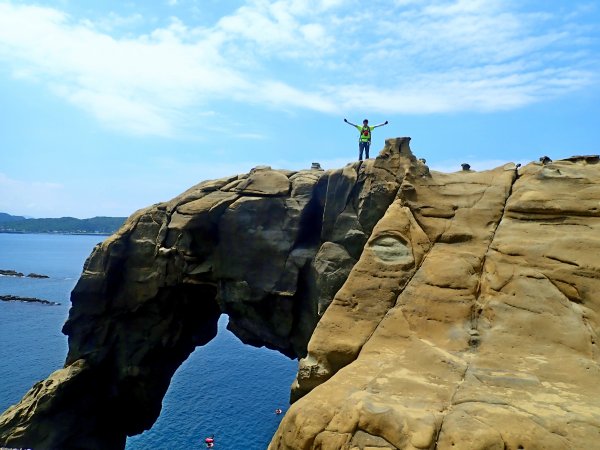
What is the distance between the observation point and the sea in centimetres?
3117

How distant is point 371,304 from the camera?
33.2 ft

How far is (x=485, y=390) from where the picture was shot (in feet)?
22.9

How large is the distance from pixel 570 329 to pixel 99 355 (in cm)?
2265

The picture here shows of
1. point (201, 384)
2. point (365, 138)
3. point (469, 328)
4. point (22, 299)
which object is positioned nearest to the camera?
point (469, 328)

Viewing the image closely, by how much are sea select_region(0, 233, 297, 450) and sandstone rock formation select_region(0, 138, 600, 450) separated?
6521 millimetres

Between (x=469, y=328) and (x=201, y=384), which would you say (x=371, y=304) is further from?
(x=201, y=384)

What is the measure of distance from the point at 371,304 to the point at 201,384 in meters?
34.4

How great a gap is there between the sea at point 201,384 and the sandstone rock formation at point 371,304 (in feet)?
21.4

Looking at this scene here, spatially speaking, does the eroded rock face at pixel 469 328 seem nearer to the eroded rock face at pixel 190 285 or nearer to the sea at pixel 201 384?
the eroded rock face at pixel 190 285

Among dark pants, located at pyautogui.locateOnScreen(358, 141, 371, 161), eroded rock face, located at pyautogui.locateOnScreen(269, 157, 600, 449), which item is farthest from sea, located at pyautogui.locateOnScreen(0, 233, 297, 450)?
eroded rock face, located at pyautogui.locateOnScreen(269, 157, 600, 449)

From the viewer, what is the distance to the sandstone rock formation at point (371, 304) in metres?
6.75

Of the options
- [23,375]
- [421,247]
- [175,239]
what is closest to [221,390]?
[23,375]

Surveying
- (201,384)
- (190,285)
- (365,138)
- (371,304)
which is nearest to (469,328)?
(371,304)

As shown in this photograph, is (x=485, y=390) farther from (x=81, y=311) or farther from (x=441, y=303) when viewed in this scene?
(x=81, y=311)
